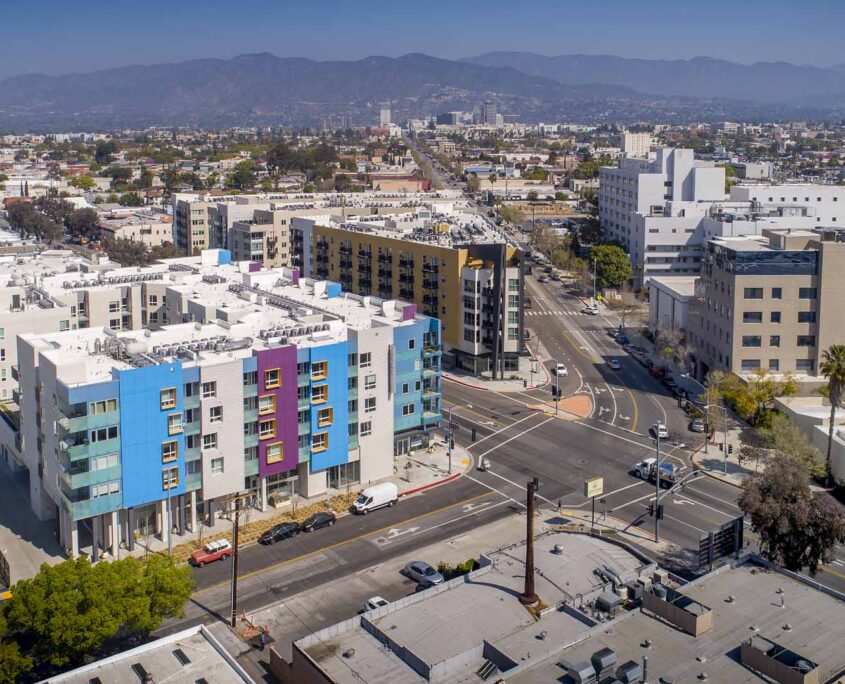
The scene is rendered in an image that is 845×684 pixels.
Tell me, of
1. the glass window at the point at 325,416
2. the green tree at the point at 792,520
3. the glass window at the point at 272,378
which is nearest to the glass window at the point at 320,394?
the glass window at the point at 325,416

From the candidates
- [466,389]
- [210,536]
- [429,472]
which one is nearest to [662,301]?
[466,389]

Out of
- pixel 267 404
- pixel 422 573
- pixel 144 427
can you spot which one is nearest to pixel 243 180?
pixel 267 404

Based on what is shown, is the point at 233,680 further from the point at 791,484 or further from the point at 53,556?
the point at 791,484

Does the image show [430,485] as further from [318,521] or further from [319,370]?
[319,370]

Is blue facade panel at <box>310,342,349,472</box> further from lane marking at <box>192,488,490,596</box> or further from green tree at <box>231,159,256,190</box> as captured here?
green tree at <box>231,159,256,190</box>

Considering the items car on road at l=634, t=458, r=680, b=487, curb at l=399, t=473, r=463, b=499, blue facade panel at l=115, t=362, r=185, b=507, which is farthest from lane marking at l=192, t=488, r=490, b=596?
car on road at l=634, t=458, r=680, b=487

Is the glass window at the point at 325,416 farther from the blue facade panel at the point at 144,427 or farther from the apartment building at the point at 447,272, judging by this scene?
the apartment building at the point at 447,272
